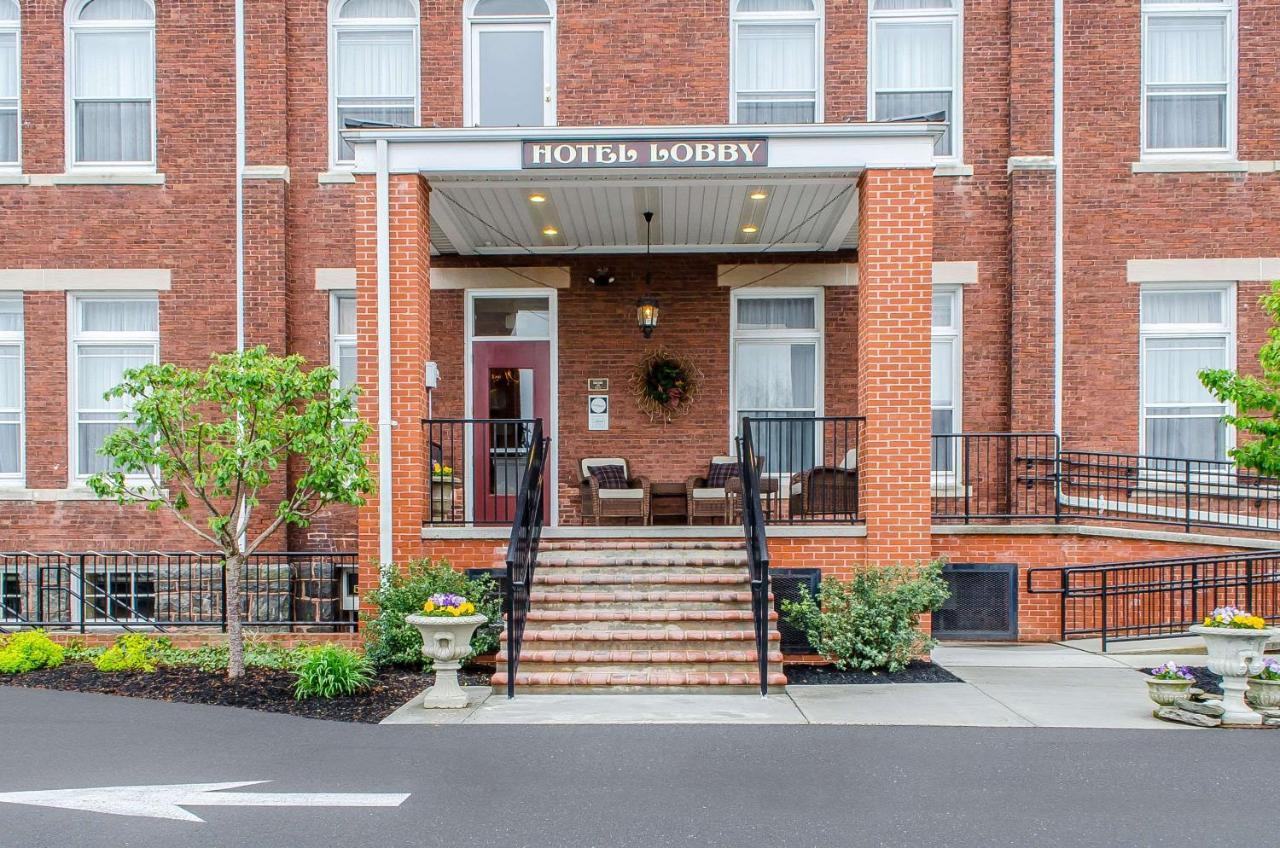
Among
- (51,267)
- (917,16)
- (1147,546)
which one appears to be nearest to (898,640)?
(1147,546)

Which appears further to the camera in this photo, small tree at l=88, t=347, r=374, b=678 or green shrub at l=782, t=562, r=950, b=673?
green shrub at l=782, t=562, r=950, b=673

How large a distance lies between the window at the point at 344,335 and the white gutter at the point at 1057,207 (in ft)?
29.5

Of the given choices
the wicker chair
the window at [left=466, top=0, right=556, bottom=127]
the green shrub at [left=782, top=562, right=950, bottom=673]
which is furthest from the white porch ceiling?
A: the green shrub at [left=782, top=562, right=950, bottom=673]

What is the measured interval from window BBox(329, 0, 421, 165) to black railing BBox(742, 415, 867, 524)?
6.34 meters

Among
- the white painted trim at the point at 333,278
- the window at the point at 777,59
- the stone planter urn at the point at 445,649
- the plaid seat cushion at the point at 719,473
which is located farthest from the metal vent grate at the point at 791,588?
the white painted trim at the point at 333,278

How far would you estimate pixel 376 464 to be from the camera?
9.62 metres

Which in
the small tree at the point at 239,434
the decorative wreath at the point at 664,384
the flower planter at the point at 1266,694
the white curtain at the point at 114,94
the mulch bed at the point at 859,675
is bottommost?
the mulch bed at the point at 859,675

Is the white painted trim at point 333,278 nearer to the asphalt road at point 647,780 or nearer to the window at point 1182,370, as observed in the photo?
the asphalt road at point 647,780

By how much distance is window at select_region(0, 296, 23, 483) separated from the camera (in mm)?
12812

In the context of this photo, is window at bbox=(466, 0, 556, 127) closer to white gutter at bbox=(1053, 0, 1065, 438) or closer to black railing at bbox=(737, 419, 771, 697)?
black railing at bbox=(737, 419, 771, 697)

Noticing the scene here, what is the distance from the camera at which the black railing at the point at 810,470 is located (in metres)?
9.91

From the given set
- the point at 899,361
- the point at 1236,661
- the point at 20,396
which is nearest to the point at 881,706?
the point at 1236,661

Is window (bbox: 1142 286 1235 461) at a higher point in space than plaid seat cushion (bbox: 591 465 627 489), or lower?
higher

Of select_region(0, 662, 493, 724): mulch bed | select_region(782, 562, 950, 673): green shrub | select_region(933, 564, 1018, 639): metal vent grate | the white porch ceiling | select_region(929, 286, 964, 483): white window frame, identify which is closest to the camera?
select_region(0, 662, 493, 724): mulch bed
